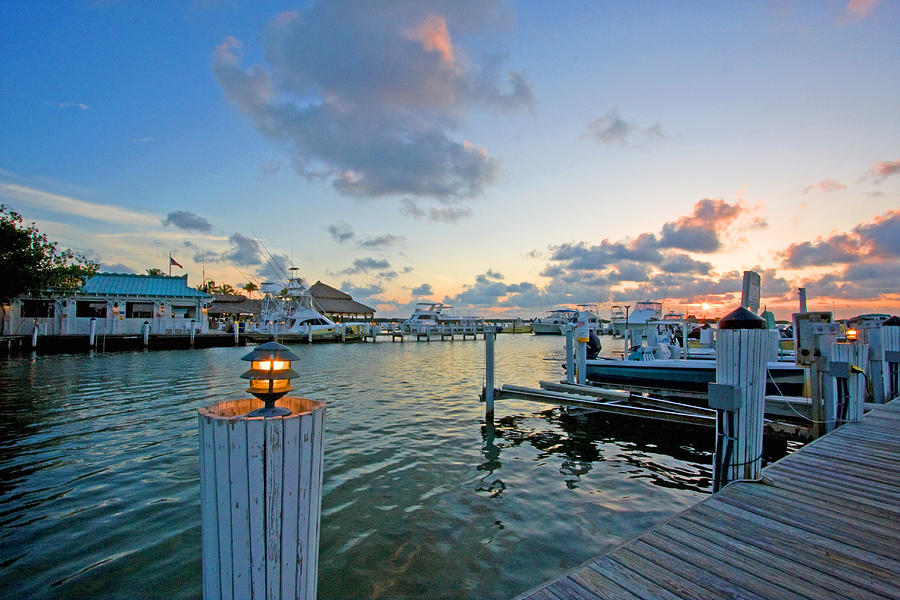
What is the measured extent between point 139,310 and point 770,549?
48.9m

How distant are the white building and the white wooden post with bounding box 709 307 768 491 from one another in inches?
1733

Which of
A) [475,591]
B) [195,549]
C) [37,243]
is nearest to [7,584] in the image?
[195,549]

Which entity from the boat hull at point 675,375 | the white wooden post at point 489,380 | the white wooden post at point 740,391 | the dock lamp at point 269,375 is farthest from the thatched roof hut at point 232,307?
the dock lamp at point 269,375

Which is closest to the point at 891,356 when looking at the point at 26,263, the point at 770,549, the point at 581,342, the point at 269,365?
the point at 581,342

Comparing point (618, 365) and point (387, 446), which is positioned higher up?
point (618, 365)

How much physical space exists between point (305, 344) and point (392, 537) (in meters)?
45.1

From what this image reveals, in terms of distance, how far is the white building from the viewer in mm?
34750

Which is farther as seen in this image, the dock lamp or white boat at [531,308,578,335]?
white boat at [531,308,578,335]

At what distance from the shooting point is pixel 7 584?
14.1 feet

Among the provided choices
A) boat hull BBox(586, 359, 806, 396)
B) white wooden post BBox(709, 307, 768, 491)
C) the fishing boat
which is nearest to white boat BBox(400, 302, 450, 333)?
the fishing boat

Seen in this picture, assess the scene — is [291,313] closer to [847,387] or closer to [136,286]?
[136,286]

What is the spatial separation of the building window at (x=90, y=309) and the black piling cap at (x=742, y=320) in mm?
47394

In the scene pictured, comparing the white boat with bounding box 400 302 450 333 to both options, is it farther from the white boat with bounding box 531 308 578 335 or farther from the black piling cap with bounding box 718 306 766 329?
Result: the black piling cap with bounding box 718 306 766 329

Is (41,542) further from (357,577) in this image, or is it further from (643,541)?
(643,541)
